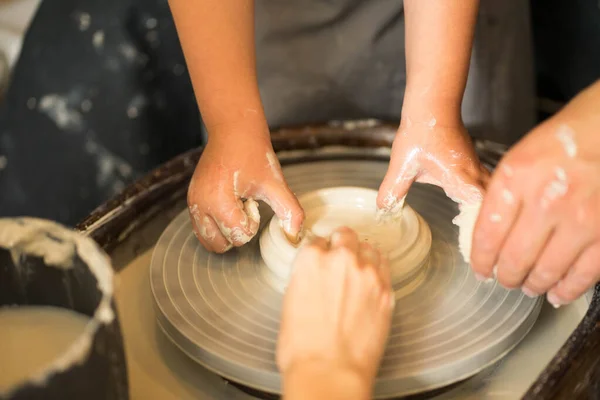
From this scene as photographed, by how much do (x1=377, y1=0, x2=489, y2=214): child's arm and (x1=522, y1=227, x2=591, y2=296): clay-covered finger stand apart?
182 millimetres

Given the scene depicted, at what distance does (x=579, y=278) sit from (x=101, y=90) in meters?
1.34

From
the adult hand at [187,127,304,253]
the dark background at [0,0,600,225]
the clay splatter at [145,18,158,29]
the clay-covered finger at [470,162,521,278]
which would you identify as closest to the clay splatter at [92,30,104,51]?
the dark background at [0,0,600,225]

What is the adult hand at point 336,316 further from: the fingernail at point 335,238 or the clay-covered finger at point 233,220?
the clay-covered finger at point 233,220

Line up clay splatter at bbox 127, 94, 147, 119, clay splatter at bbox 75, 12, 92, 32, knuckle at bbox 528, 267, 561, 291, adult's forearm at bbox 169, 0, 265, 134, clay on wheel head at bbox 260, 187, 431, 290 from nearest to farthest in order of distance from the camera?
knuckle at bbox 528, 267, 561, 291, clay on wheel head at bbox 260, 187, 431, 290, adult's forearm at bbox 169, 0, 265, 134, clay splatter at bbox 75, 12, 92, 32, clay splatter at bbox 127, 94, 147, 119

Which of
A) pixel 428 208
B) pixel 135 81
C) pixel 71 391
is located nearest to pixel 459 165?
pixel 428 208

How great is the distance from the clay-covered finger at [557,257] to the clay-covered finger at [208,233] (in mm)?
431

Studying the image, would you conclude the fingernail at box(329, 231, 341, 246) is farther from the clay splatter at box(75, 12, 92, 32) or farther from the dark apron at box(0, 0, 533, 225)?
the clay splatter at box(75, 12, 92, 32)

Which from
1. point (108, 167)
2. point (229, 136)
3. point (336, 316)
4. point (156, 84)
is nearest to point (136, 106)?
point (156, 84)

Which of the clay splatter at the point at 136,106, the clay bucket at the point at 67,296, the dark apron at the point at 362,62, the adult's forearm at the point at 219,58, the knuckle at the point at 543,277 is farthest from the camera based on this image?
the clay splatter at the point at 136,106

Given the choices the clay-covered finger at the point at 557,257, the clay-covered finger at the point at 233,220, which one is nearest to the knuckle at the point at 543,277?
the clay-covered finger at the point at 557,257

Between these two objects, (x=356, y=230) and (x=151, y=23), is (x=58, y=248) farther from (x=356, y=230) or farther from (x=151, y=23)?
(x=151, y=23)

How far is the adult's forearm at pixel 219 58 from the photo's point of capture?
989mm

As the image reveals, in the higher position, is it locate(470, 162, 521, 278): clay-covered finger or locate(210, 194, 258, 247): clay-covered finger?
locate(470, 162, 521, 278): clay-covered finger

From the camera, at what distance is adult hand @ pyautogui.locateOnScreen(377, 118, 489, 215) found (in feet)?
2.96
